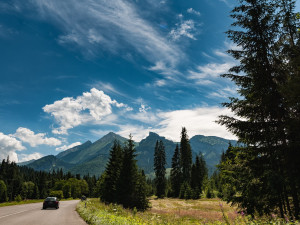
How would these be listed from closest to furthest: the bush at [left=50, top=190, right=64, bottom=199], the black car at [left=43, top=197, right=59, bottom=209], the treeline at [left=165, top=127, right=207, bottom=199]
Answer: the black car at [left=43, top=197, right=59, bottom=209] → the treeline at [left=165, top=127, right=207, bottom=199] → the bush at [left=50, top=190, right=64, bottom=199]

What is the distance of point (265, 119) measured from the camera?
11.6 metres

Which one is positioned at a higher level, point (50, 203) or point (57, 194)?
point (50, 203)

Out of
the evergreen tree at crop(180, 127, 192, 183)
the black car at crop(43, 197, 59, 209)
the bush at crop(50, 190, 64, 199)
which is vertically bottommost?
the bush at crop(50, 190, 64, 199)

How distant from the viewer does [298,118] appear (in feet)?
30.7

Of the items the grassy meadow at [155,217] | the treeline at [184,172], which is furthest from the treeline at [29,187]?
the grassy meadow at [155,217]

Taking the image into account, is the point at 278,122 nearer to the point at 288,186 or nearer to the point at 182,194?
the point at 288,186

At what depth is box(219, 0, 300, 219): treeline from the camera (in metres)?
9.53

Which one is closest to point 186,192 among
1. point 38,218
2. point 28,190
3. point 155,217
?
point 38,218

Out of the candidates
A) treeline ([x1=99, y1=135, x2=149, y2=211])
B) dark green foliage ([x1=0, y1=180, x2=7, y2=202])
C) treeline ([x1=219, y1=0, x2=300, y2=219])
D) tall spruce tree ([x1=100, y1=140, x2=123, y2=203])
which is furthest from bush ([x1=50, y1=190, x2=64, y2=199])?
treeline ([x1=219, y1=0, x2=300, y2=219])

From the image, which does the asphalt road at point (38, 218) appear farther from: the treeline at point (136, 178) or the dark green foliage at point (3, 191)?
the dark green foliage at point (3, 191)

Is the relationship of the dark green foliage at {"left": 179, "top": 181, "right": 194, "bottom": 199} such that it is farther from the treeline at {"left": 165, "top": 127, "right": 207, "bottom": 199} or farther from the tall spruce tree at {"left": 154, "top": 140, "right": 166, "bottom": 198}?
the tall spruce tree at {"left": 154, "top": 140, "right": 166, "bottom": 198}

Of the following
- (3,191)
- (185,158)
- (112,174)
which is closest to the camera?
(112,174)

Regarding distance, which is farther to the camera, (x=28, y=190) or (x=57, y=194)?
(x=28, y=190)

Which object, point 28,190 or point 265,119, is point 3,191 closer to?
point 28,190
